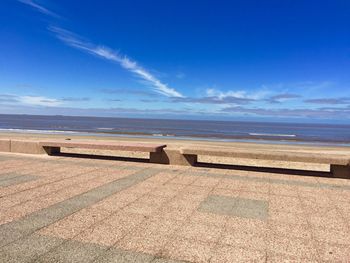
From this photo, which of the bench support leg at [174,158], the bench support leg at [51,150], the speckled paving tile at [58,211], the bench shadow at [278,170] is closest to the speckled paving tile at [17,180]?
the speckled paving tile at [58,211]

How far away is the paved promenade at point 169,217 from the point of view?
3025 millimetres

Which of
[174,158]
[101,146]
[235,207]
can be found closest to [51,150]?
[101,146]

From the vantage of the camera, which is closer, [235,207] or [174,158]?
[235,207]

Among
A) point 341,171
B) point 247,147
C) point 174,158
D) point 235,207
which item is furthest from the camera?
point 247,147

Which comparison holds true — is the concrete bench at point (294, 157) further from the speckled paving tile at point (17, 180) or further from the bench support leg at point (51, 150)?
the bench support leg at point (51, 150)

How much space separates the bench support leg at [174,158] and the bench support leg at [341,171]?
3.16 metres

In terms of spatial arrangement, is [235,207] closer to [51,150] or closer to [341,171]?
[341,171]

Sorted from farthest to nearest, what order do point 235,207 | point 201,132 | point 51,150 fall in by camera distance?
point 201,132
point 51,150
point 235,207

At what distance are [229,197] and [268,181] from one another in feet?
5.19

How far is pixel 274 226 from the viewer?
378 cm

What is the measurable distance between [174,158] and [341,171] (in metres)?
3.78

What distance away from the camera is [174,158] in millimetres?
7594

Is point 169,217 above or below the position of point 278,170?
below

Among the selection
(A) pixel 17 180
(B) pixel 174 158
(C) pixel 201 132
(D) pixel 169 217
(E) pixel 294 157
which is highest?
(C) pixel 201 132
